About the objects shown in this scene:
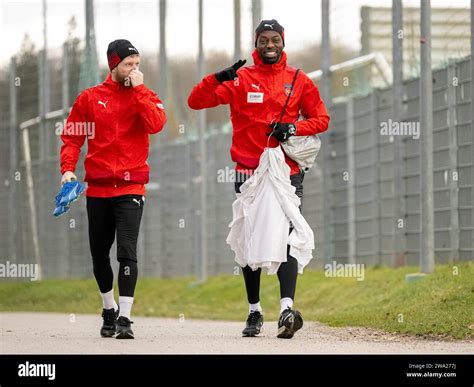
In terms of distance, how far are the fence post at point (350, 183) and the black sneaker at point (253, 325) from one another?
29.7 feet

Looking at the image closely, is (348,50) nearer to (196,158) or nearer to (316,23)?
(316,23)

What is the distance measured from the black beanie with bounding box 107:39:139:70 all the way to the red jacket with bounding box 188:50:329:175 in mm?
591

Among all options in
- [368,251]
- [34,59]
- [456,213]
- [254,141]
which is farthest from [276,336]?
[34,59]

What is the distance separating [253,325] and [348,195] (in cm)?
956

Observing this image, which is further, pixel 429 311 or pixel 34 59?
pixel 34 59

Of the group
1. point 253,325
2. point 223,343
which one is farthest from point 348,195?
point 223,343

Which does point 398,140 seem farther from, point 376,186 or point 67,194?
point 67,194

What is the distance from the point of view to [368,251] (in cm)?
2020

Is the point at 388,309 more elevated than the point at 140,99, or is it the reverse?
the point at 140,99

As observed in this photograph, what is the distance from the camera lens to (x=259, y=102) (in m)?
11.4

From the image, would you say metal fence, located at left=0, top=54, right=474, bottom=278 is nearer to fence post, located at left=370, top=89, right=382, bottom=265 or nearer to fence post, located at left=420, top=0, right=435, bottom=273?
fence post, located at left=370, top=89, right=382, bottom=265

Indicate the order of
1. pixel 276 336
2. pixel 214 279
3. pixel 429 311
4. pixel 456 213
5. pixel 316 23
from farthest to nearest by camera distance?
pixel 214 279
pixel 316 23
pixel 456 213
pixel 429 311
pixel 276 336

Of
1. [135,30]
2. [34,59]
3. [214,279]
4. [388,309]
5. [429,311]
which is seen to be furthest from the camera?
[34,59]

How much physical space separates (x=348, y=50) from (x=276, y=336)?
1040cm
